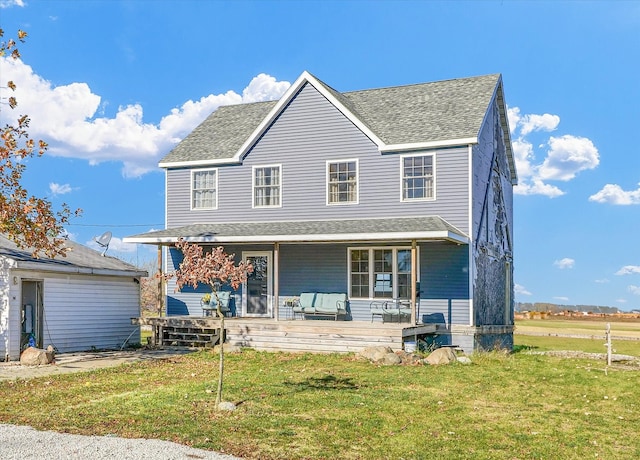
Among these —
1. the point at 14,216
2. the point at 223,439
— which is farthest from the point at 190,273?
the point at 14,216

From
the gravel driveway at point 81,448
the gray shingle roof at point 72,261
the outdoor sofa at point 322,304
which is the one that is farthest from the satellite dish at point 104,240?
the gravel driveway at point 81,448

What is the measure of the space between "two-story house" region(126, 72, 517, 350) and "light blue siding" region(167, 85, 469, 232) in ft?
0.12

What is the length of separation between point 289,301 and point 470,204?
21.6 ft

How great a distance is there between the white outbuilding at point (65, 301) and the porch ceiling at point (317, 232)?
1774 millimetres

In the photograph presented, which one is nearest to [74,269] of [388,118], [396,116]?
[388,118]

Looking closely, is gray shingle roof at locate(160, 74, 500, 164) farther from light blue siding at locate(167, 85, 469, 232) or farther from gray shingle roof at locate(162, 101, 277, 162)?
light blue siding at locate(167, 85, 469, 232)

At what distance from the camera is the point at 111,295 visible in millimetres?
21219

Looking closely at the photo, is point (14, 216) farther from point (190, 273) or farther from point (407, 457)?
point (407, 457)

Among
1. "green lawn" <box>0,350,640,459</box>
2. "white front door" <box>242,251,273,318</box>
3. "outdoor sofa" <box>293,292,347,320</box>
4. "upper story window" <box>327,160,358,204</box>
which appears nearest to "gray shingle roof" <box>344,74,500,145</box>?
"upper story window" <box>327,160,358,204</box>

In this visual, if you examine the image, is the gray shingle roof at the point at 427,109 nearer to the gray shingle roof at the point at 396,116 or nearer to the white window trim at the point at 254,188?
the gray shingle roof at the point at 396,116

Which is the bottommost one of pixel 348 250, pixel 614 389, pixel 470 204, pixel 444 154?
pixel 614 389

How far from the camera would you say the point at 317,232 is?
18.9 meters

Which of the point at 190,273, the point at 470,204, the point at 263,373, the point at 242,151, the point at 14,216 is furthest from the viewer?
the point at 242,151

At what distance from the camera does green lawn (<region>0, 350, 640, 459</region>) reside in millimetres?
8477
